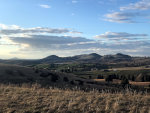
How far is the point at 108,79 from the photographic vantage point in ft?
253

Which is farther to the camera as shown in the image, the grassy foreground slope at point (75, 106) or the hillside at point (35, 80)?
the hillside at point (35, 80)

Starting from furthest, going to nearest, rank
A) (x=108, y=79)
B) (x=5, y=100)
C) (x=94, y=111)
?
(x=108, y=79), (x=5, y=100), (x=94, y=111)

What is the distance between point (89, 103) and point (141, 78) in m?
84.2

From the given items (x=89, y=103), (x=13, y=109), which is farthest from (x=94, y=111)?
(x=13, y=109)

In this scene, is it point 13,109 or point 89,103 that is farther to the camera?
point 89,103

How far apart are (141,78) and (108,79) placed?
20.1m

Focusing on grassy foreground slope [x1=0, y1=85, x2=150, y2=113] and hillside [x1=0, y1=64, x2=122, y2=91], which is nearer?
grassy foreground slope [x1=0, y1=85, x2=150, y2=113]

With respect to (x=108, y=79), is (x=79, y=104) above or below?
above

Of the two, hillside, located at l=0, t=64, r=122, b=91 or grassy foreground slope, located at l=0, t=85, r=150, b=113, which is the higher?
grassy foreground slope, located at l=0, t=85, r=150, b=113

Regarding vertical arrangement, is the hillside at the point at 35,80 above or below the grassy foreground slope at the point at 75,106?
below

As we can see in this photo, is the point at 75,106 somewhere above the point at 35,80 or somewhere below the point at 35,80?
above

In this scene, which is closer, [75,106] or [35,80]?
[75,106]

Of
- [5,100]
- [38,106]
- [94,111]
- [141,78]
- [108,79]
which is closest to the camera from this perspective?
[94,111]

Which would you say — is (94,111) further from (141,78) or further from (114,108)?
(141,78)
